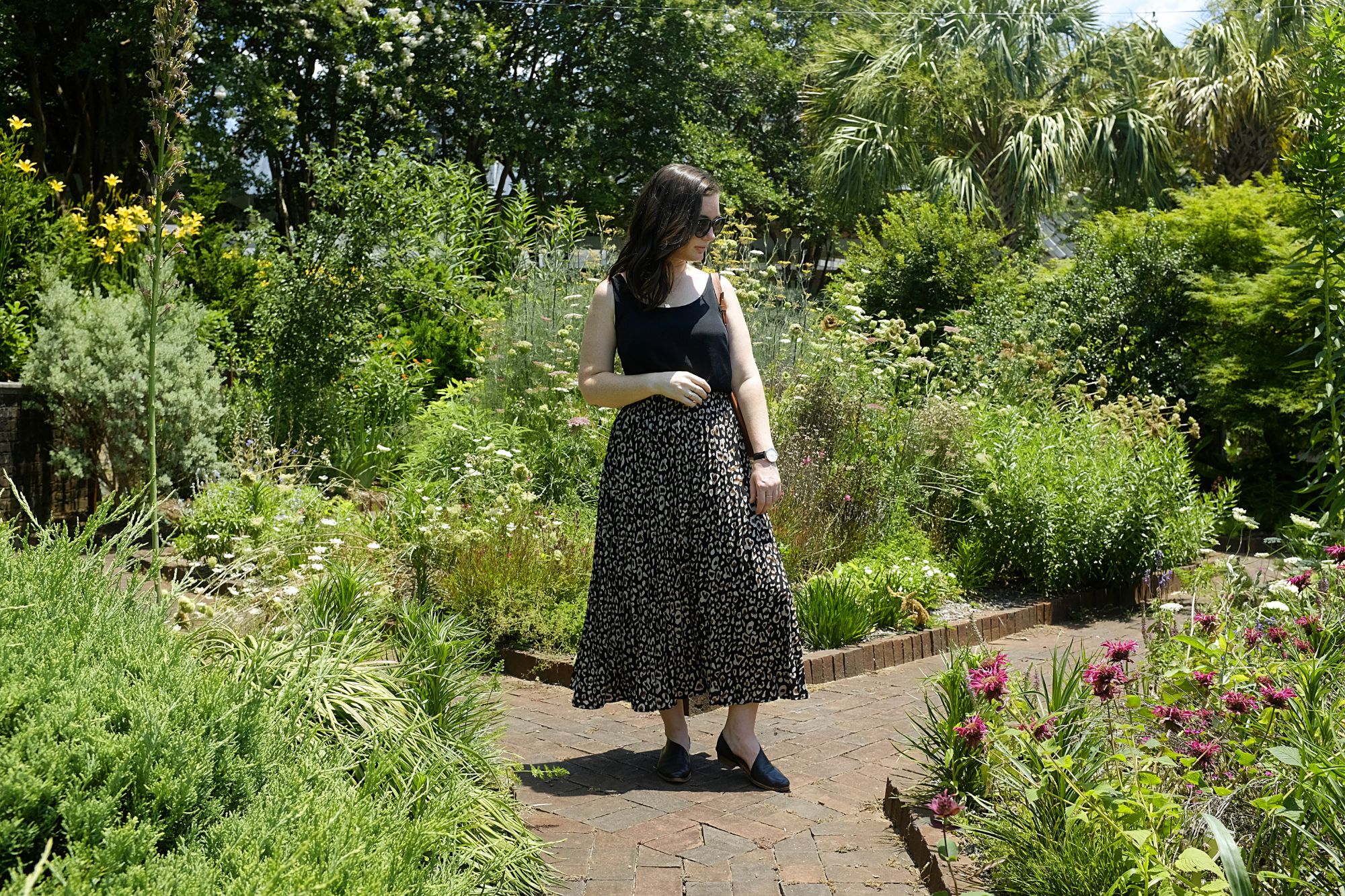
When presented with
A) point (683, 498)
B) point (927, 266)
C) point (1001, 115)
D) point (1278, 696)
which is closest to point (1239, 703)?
point (1278, 696)

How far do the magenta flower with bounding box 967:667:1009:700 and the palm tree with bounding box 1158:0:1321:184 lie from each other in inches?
611

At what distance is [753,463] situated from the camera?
3.64 m

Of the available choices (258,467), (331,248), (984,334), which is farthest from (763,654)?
(984,334)

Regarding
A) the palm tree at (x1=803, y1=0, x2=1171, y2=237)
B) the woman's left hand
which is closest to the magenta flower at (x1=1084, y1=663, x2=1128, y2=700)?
the woman's left hand

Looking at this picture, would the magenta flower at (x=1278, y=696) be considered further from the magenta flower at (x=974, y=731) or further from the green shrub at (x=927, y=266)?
the green shrub at (x=927, y=266)

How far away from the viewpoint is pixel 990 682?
294 cm

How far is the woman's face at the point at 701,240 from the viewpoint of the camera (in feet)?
11.7

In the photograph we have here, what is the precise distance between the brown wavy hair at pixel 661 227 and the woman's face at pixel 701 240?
0.04 feet

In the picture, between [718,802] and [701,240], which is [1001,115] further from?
[718,802]

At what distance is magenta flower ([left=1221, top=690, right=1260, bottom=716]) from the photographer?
2613 millimetres

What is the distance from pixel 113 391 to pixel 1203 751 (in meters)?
6.07

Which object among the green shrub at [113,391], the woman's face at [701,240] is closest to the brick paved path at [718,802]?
the woman's face at [701,240]

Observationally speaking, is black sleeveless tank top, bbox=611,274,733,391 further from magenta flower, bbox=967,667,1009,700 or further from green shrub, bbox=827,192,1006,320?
green shrub, bbox=827,192,1006,320

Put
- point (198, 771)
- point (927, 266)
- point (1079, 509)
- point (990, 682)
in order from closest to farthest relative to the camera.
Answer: point (198, 771), point (990, 682), point (1079, 509), point (927, 266)
